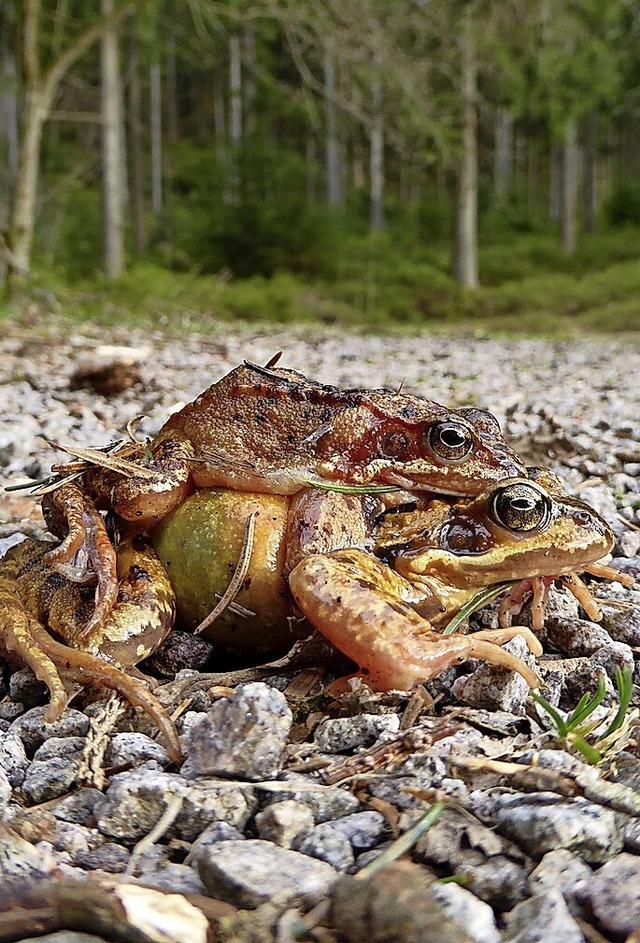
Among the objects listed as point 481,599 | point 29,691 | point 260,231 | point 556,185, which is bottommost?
point 29,691

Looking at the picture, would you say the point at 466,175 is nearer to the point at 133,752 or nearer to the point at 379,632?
the point at 379,632

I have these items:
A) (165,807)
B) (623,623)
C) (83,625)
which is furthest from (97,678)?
(623,623)

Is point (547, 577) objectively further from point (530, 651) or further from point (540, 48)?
point (540, 48)

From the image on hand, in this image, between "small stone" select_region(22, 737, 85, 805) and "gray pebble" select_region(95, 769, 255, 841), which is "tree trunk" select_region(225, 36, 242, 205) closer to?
"small stone" select_region(22, 737, 85, 805)

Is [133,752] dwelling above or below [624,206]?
below

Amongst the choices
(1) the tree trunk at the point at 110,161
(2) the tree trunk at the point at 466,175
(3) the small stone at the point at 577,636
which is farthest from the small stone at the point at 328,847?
(2) the tree trunk at the point at 466,175

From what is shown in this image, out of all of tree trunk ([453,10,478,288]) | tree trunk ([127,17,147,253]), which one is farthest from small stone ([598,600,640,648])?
tree trunk ([127,17,147,253])

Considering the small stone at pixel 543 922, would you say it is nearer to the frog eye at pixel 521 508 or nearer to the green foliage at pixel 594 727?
the green foliage at pixel 594 727
